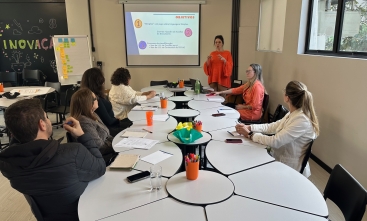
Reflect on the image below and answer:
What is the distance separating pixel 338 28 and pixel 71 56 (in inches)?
213

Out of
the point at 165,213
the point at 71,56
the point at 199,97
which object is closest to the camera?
the point at 165,213

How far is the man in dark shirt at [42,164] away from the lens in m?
1.32

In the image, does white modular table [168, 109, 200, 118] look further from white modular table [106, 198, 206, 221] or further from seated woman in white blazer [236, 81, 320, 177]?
white modular table [106, 198, 206, 221]

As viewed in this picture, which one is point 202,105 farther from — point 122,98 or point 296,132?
point 296,132

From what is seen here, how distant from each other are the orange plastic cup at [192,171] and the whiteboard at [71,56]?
5.25m

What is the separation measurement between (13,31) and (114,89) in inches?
173

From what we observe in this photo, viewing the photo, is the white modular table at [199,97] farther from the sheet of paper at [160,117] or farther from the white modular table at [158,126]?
the white modular table at [158,126]

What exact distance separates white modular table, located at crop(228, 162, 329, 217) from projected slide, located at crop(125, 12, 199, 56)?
498 cm

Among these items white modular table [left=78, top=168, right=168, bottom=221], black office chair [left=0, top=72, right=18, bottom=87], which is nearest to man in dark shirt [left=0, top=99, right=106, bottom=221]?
white modular table [left=78, top=168, right=168, bottom=221]

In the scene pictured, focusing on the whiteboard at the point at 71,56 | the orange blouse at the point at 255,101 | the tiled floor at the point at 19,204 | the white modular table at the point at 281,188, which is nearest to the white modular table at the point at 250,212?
the white modular table at the point at 281,188

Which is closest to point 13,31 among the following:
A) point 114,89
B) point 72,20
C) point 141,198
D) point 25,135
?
point 72,20

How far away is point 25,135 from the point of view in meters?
1.39

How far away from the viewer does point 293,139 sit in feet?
6.95

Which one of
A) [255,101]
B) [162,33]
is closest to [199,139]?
[255,101]
